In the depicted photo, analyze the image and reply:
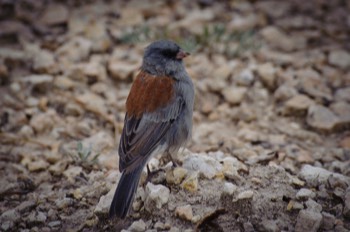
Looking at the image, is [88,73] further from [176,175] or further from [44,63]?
[176,175]

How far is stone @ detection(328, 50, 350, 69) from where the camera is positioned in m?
6.76

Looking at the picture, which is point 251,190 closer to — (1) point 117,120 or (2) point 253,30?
(1) point 117,120

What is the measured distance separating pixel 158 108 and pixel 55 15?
3685mm

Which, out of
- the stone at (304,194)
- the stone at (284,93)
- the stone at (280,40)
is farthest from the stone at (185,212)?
the stone at (280,40)

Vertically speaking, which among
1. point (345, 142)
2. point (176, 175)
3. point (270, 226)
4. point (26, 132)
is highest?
point (26, 132)

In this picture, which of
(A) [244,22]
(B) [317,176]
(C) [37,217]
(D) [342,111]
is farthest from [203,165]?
(A) [244,22]

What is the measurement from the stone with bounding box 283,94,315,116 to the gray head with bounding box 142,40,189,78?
1.62 m

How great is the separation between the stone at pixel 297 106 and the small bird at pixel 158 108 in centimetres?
154

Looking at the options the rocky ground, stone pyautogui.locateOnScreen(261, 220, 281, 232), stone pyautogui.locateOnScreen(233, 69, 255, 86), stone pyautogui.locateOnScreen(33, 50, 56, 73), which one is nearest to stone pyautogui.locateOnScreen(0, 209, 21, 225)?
the rocky ground

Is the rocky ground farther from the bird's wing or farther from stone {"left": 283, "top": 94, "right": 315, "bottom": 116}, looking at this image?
the bird's wing

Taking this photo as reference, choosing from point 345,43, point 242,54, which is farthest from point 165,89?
point 345,43

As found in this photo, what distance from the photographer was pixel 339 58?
684 centimetres

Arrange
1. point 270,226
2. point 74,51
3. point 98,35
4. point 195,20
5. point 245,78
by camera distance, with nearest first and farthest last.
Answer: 1. point 270,226
2. point 245,78
3. point 74,51
4. point 98,35
5. point 195,20

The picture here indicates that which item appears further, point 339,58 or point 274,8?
point 274,8
